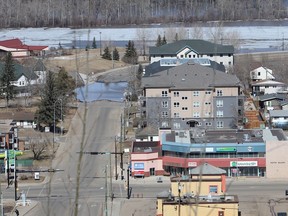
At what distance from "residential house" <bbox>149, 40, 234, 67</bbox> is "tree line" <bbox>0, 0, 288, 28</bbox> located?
1038 centimetres

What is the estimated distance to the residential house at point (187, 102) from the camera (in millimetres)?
12102

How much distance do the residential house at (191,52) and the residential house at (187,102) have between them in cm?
422

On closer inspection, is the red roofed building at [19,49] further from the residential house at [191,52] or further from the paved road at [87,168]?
the paved road at [87,168]

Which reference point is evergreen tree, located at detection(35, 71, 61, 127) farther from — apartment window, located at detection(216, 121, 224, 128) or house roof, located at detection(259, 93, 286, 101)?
house roof, located at detection(259, 93, 286, 101)

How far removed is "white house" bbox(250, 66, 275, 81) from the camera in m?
16.1

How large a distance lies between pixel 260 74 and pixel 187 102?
4357 millimetres

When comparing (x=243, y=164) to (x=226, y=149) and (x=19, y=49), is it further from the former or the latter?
(x=19, y=49)

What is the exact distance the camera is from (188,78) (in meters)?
12.4

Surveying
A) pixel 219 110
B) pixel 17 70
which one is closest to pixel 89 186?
pixel 219 110

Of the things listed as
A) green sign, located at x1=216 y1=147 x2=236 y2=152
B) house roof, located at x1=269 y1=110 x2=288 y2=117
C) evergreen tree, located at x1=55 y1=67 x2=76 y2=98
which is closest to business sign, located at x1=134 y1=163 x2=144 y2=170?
green sign, located at x1=216 y1=147 x2=236 y2=152

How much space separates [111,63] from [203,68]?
6.86 m

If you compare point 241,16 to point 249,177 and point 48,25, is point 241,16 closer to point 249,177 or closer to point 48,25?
point 48,25

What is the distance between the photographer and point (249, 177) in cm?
968

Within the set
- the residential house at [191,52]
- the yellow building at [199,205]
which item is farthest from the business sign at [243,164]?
the residential house at [191,52]
